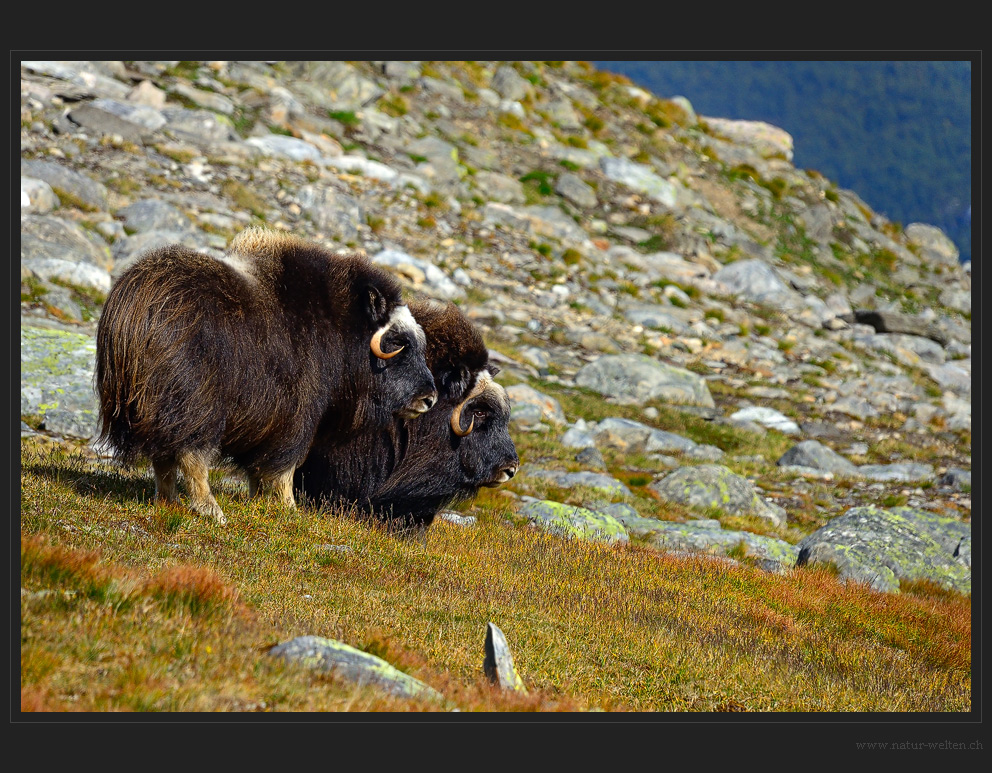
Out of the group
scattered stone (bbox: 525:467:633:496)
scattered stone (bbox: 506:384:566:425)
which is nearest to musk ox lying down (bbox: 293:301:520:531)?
scattered stone (bbox: 525:467:633:496)

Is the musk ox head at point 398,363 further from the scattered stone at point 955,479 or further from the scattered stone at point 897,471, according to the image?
the scattered stone at point 955,479

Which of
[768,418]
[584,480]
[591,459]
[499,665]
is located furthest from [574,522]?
[768,418]

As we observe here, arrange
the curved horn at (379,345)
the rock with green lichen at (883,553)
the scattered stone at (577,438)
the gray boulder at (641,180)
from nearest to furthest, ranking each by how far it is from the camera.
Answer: the curved horn at (379,345) → the rock with green lichen at (883,553) → the scattered stone at (577,438) → the gray boulder at (641,180)

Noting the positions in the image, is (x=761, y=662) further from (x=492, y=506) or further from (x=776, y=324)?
(x=776, y=324)

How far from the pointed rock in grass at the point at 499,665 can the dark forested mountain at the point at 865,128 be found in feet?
284

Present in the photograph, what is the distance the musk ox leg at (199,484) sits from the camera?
19.0ft

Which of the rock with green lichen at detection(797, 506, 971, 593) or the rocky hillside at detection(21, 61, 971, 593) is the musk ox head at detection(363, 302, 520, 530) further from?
the rock with green lichen at detection(797, 506, 971, 593)

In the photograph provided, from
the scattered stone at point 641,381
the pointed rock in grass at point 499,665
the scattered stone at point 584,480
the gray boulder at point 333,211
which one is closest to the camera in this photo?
the pointed rock in grass at point 499,665

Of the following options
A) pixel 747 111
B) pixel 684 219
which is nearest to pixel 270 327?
pixel 684 219

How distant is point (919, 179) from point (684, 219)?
85015 millimetres

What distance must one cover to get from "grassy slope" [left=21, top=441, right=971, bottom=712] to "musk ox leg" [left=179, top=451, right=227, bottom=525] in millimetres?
161

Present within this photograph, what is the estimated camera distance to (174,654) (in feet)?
11.9

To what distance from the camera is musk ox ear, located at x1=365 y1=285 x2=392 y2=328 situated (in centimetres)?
671

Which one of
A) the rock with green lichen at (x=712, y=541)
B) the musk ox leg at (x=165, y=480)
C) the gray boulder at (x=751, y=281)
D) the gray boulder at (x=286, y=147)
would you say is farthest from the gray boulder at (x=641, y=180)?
the musk ox leg at (x=165, y=480)
